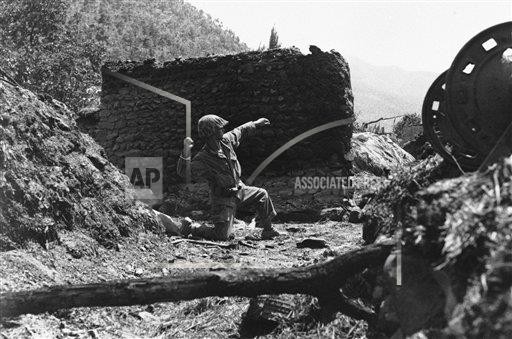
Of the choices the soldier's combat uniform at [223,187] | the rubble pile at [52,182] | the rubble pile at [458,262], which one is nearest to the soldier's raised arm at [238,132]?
the soldier's combat uniform at [223,187]

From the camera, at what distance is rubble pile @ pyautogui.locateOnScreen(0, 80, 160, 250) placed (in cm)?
439

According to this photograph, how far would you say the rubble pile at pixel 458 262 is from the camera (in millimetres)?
1817

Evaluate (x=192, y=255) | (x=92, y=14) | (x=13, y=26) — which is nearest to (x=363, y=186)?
(x=192, y=255)

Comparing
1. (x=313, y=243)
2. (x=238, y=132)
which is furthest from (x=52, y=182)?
(x=238, y=132)

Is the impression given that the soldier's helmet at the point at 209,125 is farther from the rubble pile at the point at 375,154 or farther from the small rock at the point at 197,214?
the rubble pile at the point at 375,154

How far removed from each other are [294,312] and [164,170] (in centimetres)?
763

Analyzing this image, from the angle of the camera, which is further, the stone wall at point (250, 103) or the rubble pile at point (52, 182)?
the stone wall at point (250, 103)

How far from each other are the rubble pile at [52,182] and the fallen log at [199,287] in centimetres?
124

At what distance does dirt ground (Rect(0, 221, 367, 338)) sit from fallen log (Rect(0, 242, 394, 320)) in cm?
30

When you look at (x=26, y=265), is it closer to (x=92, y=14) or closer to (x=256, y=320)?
(x=256, y=320)

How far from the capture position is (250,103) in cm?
1007

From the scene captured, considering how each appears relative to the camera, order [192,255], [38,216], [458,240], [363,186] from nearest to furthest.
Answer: [458,240] < [38,216] < [192,255] < [363,186]

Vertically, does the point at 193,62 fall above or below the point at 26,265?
above

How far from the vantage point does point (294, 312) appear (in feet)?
11.2
